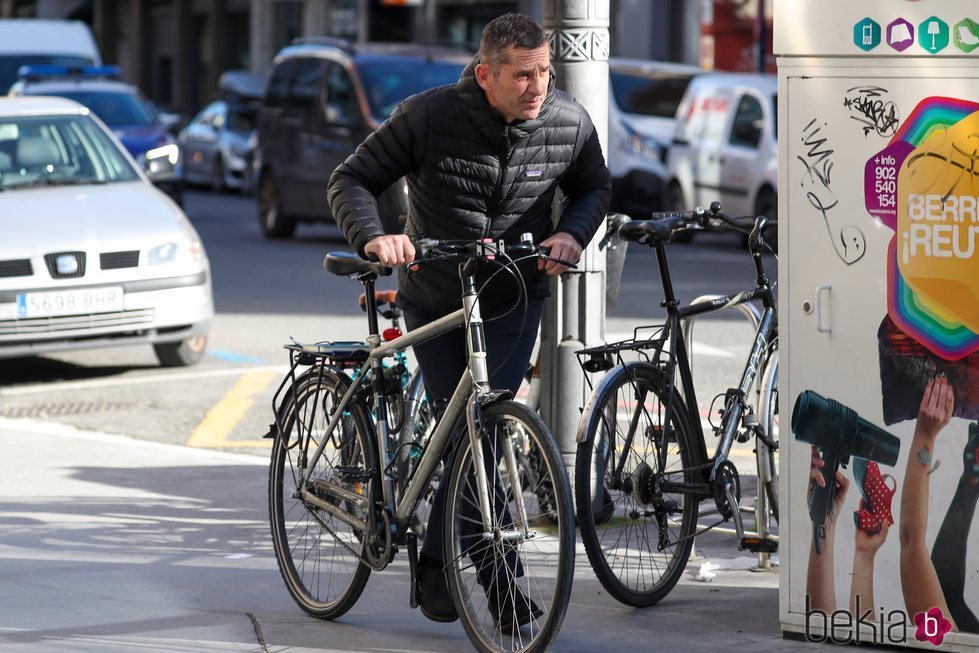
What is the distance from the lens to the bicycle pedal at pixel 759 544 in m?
5.53

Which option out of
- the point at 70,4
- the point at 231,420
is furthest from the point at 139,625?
the point at 70,4

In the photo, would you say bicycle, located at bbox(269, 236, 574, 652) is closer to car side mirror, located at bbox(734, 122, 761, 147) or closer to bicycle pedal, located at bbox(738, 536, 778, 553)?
bicycle pedal, located at bbox(738, 536, 778, 553)

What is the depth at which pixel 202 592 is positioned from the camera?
569cm

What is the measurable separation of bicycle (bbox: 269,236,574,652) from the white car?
466 centimetres

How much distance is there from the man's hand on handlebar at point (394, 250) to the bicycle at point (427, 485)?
0.03 m

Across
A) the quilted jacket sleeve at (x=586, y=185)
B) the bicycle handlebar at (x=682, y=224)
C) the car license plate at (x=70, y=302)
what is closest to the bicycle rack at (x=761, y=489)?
the bicycle handlebar at (x=682, y=224)

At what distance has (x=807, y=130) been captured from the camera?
4863mm

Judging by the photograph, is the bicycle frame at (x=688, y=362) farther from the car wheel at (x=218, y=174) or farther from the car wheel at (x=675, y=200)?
the car wheel at (x=218, y=174)

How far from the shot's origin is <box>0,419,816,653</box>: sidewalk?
510 cm

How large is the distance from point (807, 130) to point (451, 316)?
1090 mm

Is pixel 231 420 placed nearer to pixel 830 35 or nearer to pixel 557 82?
pixel 557 82

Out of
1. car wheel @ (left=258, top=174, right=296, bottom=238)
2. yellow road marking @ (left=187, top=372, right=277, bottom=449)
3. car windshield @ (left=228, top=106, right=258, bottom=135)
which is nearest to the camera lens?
yellow road marking @ (left=187, top=372, right=277, bottom=449)

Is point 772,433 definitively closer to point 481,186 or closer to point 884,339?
point 884,339

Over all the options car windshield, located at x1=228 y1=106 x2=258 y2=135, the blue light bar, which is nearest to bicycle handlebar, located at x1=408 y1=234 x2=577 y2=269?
the blue light bar
